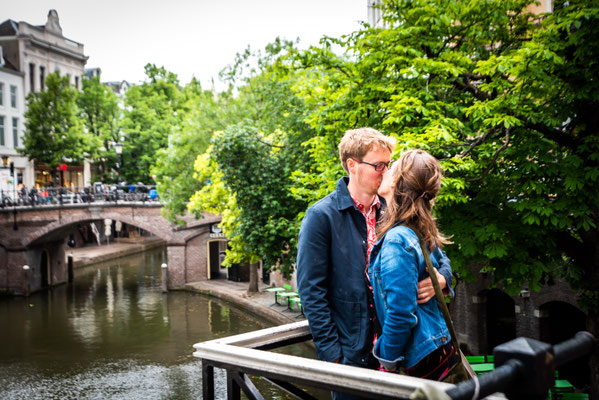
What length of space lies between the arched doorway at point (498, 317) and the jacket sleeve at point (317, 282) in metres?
14.3

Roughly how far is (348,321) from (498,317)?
14.5 metres

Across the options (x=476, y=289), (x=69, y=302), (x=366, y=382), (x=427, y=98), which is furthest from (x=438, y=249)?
(x=69, y=302)

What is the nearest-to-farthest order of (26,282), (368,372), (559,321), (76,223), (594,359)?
(368,372) → (594,359) → (559,321) → (26,282) → (76,223)

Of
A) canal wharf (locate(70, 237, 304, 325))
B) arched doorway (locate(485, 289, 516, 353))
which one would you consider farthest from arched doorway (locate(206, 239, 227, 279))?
arched doorway (locate(485, 289, 516, 353))

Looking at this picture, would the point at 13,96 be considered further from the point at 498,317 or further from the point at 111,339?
the point at 498,317

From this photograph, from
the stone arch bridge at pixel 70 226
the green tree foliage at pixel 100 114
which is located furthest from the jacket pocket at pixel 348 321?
the green tree foliage at pixel 100 114

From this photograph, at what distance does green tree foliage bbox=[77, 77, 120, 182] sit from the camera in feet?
126

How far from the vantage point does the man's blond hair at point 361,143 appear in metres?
2.91

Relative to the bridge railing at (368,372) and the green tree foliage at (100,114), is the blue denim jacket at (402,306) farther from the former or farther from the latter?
the green tree foliage at (100,114)

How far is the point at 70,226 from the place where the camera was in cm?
3161

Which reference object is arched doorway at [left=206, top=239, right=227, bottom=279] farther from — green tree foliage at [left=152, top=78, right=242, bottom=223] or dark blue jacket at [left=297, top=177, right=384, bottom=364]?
dark blue jacket at [left=297, top=177, right=384, bottom=364]

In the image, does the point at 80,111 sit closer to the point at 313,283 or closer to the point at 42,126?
the point at 42,126

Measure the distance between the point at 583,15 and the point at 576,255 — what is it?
3680 mm

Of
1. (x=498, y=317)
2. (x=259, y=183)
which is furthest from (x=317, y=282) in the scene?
(x=259, y=183)
